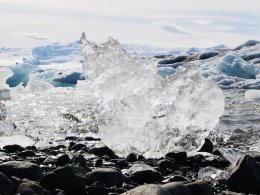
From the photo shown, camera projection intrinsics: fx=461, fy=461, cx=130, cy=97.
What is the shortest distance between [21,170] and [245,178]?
2339 millimetres

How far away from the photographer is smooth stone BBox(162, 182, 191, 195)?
4023 millimetres

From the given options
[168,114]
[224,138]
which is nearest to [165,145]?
[168,114]

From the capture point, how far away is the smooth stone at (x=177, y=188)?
402cm

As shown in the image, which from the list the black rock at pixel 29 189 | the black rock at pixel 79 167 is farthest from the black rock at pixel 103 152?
the black rock at pixel 29 189

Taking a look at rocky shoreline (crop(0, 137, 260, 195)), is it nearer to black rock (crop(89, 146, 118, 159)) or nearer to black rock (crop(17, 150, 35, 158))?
black rock (crop(17, 150, 35, 158))

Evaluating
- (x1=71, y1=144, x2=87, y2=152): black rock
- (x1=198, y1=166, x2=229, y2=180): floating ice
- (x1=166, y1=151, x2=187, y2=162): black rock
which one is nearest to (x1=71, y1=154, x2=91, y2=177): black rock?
(x1=198, y1=166, x2=229, y2=180): floating ice

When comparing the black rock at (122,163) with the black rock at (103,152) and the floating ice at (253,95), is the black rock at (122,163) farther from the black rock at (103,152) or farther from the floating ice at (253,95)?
the floating ice at (253,95)

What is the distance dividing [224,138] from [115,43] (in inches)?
123

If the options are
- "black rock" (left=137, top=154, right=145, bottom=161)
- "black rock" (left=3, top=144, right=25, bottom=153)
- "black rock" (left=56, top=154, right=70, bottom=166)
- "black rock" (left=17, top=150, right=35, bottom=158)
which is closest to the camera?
"black rock" (left=56, top=154, right=70, bottom=166)

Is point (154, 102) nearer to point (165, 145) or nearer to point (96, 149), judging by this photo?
point (165, 145)

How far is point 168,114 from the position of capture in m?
7.13

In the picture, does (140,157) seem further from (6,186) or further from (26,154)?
(6,186)

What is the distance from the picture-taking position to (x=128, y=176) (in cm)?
518

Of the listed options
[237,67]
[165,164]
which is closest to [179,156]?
[165,164]
